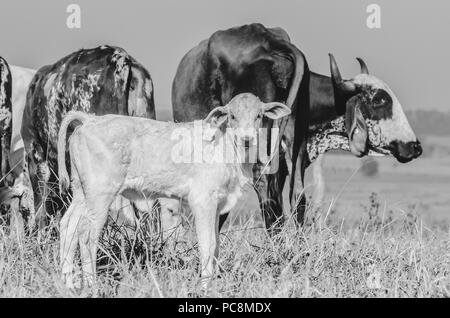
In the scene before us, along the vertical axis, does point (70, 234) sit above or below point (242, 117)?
below

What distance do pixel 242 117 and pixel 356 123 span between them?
3.38 m

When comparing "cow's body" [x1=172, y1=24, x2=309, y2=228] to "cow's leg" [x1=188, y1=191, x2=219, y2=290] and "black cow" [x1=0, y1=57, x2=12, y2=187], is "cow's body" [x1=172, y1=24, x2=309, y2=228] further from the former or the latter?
"cow's leg" [x1=188, y1=191, x2=219, y2=290]

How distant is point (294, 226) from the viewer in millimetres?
7383

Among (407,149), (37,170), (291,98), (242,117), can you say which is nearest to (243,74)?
(291,98)

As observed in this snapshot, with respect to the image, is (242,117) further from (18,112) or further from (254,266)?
(18,112)

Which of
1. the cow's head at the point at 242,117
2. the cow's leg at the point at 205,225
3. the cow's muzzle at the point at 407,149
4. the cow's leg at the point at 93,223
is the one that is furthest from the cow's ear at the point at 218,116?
the cow's muzzle at the point at 407,149

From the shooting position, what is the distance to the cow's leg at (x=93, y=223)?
6262 mm

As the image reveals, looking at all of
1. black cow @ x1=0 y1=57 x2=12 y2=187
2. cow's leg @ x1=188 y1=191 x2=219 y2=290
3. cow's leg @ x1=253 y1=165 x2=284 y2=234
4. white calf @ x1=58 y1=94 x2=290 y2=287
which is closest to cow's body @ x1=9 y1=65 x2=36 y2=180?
black cow @ x1=0 y1=57 x2=12 y2=187

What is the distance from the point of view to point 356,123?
9.51m

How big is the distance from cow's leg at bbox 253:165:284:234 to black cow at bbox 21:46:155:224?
1018 millimetres

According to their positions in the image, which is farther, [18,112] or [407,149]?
[18,112]
